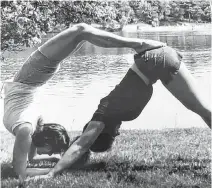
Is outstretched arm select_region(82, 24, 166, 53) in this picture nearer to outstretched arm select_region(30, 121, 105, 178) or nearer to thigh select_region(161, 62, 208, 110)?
thigh select_region(161, 62, 208, 110)

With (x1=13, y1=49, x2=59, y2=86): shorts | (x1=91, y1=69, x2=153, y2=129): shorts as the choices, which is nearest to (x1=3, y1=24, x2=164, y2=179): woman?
(x1=13, y1=49, x2=59, y2=86): shorts

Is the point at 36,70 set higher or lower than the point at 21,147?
higher

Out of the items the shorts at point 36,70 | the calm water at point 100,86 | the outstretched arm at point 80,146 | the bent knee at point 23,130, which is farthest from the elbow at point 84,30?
the bent knee at point 23,130

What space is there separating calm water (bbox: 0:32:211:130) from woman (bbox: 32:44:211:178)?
80 millimetres

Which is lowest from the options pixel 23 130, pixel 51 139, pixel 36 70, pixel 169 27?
pixel 51 139

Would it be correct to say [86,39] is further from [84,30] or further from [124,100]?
[124,100]

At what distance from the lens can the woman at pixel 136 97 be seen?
256 cm

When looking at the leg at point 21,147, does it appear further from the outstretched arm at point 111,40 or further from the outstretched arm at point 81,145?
the outstretched arm at point 111,40

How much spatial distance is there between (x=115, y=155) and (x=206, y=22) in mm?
1317

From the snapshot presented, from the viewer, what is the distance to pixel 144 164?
→ 9.00 ft

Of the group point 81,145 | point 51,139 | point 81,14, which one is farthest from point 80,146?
point 81,14

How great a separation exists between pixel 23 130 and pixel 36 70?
44 centimetres

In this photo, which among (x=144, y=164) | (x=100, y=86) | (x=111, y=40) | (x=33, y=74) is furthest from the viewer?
(x=100, y=86)

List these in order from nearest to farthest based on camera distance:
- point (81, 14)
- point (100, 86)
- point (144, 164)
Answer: point (144, 164)
point (100, 86)
point (81, 14)
